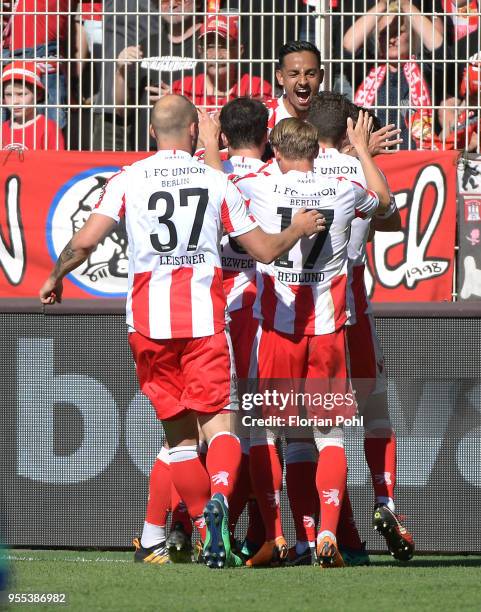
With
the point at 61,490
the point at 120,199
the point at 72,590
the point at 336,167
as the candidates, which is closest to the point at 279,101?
the point at 336,167

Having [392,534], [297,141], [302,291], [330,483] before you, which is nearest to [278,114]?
[297,141]

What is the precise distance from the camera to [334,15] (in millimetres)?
9961

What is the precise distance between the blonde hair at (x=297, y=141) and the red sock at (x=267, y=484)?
1.37 m

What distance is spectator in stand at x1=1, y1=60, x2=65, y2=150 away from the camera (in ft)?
33.0

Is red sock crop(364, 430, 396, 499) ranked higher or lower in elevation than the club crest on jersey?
lower

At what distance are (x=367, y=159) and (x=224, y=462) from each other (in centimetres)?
164

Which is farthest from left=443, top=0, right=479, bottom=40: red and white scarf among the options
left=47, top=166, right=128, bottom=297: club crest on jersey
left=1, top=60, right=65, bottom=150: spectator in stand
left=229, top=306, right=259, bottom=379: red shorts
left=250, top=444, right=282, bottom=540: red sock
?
left=250, top=444, right=282, bottom=540: red sock

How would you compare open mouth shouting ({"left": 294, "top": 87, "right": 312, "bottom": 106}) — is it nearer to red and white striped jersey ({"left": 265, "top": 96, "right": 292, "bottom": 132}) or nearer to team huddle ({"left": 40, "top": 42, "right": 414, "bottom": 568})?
red and white striped jersey ({"left": 265, "top": 96, "right": 292, "bottom": 132})

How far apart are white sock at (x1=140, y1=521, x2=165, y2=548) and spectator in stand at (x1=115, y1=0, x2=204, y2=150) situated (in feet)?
12.5

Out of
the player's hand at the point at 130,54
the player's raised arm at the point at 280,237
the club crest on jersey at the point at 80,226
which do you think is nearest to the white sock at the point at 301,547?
the player's raised arm at the point at 280,237

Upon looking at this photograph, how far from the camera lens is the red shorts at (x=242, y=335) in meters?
6.86

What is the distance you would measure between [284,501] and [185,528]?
2.85 feet

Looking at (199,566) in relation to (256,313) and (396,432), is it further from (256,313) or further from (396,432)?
(396,432)

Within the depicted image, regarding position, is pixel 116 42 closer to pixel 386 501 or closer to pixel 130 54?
pixel 130 54
